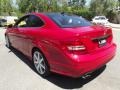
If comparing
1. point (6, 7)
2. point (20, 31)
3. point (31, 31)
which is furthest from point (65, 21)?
point (6, 7)

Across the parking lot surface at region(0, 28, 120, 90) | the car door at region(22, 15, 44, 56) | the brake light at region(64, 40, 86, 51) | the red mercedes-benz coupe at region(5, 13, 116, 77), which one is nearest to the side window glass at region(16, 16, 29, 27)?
the car door at region(22, 15, 44, 56)

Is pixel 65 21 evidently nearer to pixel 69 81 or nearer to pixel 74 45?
pixel 74 45

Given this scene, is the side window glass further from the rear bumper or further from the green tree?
the green tree

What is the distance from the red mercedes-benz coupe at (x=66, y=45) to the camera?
454 centimetres

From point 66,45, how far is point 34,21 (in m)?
1.94

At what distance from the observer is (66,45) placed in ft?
15.0

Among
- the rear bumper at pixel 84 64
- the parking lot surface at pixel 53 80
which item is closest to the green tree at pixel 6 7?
the parking lot surface at pixel 53 80

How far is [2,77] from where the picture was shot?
225 inches

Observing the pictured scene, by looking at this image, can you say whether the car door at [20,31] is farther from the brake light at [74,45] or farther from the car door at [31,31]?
the brake light at [74,45]

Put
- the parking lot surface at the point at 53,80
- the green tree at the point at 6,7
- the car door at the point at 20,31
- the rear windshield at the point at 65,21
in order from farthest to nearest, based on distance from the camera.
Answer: the green tree at the point at 6,7, the car door at the point at 20,31, the rear windshield at the point at 65,21, the parking lot surface at the point at 53,80

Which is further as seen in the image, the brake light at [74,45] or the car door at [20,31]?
the car door at [20,31]

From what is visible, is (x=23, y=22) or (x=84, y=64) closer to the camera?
(x=84, y=64)

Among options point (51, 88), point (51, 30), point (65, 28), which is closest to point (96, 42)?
point (65, 28)

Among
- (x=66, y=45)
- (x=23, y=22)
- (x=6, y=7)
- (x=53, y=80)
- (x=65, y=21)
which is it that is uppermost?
(x=65, y=21)
